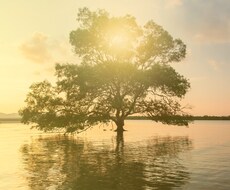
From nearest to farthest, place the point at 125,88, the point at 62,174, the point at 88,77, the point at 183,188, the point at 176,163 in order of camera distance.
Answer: the point at 183,188, the point at 62,174, the point at 176,163, the point at 88,77, the point at 125,88

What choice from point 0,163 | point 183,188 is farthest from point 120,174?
point 0,163

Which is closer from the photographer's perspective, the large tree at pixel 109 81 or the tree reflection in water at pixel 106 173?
the tree reflection in water at pixel 106 173

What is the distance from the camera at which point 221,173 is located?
907 inches

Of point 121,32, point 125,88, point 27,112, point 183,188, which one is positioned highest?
point 121,32

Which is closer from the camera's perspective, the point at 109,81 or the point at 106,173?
the point at 106,173

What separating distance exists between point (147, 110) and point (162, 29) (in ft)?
48.0

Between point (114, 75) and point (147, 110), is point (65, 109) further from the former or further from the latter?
point (147, 110)

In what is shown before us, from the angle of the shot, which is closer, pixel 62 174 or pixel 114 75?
pixel 62 174

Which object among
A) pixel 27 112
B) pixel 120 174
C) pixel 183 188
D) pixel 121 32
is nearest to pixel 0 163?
pixel 120 174

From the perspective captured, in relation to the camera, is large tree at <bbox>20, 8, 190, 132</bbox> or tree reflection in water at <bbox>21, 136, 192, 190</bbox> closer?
tree reflection in water at <bbox>21, 136, 192, 190</bbox>

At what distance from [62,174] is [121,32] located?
46.4 m

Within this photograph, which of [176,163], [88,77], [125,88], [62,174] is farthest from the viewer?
[125,88]

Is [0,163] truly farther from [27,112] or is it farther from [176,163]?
[27,112]

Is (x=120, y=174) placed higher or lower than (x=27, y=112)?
lower
